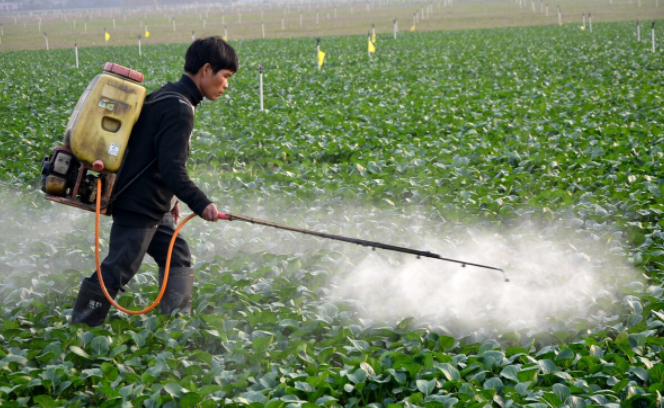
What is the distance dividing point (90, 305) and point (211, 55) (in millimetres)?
1633

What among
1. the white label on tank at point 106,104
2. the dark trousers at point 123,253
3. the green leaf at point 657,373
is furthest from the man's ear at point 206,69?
the green leaf at point 657,373

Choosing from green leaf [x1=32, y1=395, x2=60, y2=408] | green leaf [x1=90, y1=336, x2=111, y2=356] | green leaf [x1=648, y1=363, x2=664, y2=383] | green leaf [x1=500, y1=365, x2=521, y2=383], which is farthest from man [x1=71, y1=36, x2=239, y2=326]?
green leaf [x1=648, y1=363, x2=664, y2=383]

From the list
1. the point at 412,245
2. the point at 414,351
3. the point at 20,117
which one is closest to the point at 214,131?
the point at 20,117

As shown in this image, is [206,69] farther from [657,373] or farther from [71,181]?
[657,373]

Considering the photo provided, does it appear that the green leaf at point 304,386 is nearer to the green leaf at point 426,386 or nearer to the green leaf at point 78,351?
the green leaf at point 426,386

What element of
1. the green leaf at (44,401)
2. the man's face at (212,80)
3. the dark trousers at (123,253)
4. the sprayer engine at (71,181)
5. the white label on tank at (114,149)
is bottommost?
the green leaf at (44,401)

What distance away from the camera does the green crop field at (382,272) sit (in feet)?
12.4

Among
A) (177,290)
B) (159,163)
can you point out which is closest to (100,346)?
(177,290)

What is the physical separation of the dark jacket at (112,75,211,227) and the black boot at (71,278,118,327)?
0.42 meters

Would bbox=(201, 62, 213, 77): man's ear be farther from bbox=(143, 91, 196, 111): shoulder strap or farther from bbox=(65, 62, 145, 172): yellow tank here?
bbox=(65, 62, 145, 172): yellow tank

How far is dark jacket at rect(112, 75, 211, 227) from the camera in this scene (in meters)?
4.16

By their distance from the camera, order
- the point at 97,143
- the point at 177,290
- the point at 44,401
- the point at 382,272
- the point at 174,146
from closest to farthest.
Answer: the point at 44,401 → the point at 97,143 → the point at 174,146 → the point at 177,290 → the point at 382,272

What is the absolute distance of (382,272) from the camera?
555cm

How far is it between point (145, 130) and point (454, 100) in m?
10.1
